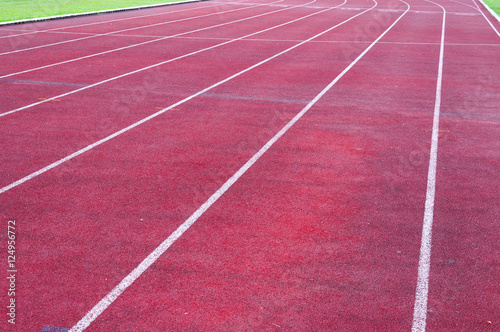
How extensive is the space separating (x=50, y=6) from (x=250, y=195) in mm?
28456

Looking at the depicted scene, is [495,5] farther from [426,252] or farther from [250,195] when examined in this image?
[426,252]

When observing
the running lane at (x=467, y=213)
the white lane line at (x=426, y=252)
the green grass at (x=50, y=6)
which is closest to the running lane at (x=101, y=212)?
the white lane line at (x=426, y=252)

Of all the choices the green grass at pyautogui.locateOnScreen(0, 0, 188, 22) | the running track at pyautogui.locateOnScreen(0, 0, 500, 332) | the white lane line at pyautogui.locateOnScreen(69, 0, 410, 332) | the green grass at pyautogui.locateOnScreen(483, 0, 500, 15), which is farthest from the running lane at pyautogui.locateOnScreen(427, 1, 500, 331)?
the green grass at pyautogui.locateOnScreen(483, 0, 500, 15)

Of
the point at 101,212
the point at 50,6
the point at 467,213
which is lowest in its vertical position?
the point at 467,213

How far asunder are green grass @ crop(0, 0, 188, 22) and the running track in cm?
1304

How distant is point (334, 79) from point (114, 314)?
10342 millimetres

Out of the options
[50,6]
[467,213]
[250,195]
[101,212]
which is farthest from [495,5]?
[101,212]

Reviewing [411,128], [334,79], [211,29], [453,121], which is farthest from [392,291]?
[211,29]

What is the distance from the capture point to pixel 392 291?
5070mm

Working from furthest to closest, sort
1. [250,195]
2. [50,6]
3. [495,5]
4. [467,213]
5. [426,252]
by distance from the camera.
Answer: [495,5], [50,6], [250,195], [467,213], [426,252]

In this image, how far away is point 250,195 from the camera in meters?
7.04

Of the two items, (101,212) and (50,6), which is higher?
(50,6)

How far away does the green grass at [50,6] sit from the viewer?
2664 cm

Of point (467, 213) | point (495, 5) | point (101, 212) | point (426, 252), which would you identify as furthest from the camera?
point (495, 5)
